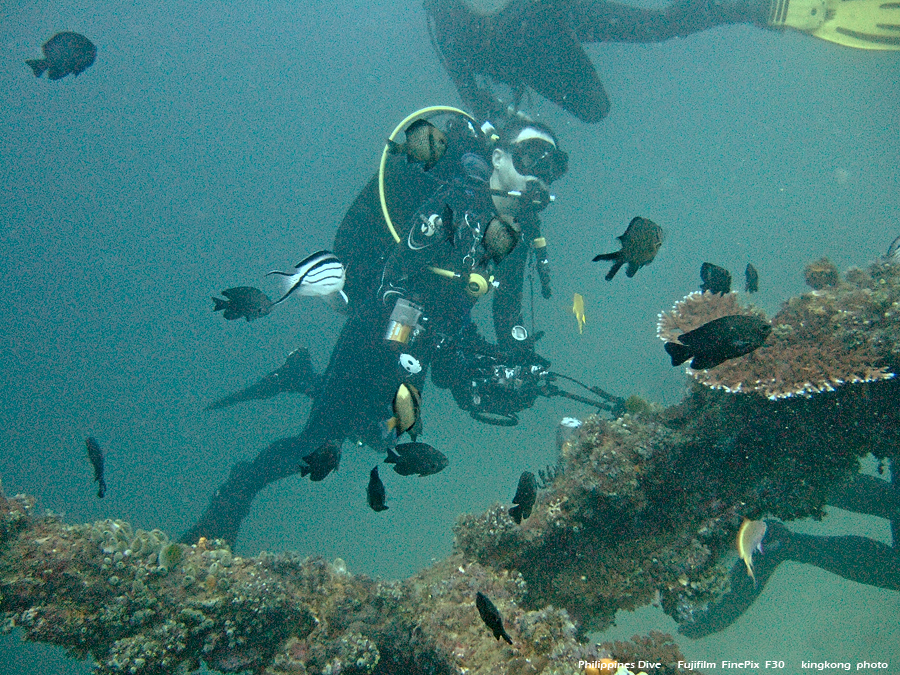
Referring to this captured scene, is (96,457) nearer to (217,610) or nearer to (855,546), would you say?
(217,610)

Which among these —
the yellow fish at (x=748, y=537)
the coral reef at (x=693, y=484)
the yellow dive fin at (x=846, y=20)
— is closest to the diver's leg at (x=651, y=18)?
the yellow dive fin at (x=846, y=20)

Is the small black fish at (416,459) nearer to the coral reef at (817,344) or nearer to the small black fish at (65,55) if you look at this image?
the coral reef at (817,344)

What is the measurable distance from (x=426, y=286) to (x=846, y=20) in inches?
435

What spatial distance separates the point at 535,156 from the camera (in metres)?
6.50

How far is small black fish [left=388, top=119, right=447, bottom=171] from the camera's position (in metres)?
2.68

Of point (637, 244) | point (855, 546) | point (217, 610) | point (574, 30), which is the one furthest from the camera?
A: point (574, 30)

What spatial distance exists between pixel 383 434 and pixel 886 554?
7.52 meters

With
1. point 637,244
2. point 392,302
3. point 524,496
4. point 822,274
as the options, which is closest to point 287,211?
point 392,302

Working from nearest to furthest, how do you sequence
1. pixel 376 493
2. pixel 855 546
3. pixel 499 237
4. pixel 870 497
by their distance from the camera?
1. pixel 499 237
2. pixel 376 493
3. pixel 870 497
4. pixel 855 546

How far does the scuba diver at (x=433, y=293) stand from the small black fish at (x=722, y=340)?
135 inches

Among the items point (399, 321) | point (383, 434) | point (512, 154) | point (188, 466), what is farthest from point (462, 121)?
point (188, 466)

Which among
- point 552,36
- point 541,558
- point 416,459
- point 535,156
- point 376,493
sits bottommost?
point 541,558

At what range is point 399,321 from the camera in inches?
222

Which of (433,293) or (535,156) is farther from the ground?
(535,156)
